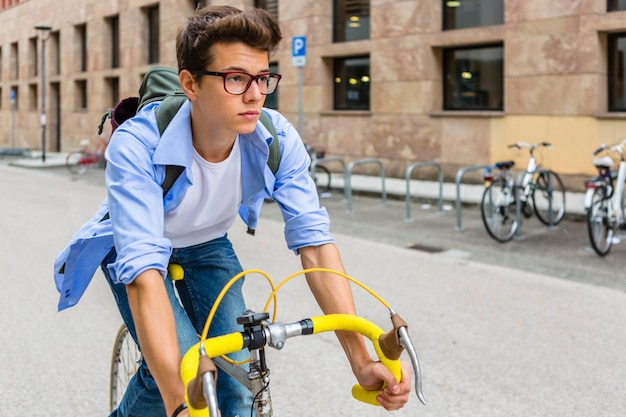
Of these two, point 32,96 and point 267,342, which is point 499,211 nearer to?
point 267,342

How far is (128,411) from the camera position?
8.45ft

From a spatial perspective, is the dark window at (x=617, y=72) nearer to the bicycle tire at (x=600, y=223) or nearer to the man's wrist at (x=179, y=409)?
the bicycle tire at (x=600, y=223)

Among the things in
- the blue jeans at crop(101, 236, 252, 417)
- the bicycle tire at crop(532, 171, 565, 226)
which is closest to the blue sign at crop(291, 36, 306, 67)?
the bicycle tire at crop(532, 171, 565, 226)

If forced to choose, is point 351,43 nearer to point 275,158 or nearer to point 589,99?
point 589,99

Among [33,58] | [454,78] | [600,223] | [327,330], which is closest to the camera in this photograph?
[327,330]

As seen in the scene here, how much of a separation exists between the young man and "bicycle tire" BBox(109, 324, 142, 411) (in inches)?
23.5

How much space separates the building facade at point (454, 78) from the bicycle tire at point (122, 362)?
445 inches

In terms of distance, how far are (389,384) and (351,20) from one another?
56.4ft

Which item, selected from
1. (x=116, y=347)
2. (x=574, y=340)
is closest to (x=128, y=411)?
(x=116, y=347)

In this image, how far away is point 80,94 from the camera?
3142cm

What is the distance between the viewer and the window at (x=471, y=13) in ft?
49.5

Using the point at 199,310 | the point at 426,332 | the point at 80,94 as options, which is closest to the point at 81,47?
the point at 80,94

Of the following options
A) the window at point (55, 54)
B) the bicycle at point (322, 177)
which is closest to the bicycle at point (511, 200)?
the bicycle at point (322, 177)

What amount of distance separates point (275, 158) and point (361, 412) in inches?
84.7
